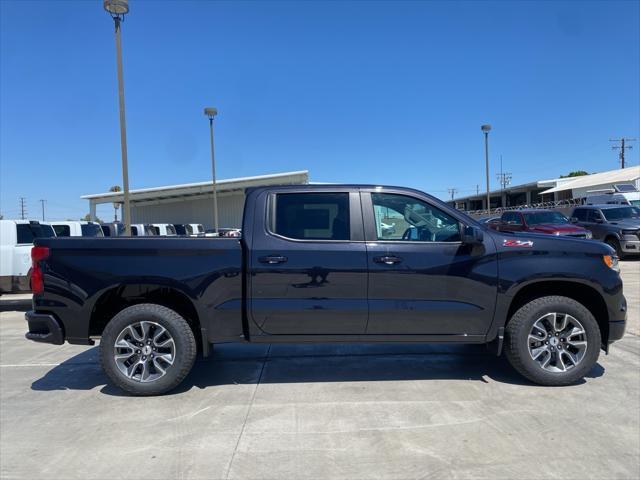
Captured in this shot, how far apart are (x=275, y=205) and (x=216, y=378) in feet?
6.49

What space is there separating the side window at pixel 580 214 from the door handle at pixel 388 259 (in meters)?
15.5

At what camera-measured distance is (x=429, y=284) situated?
428 cm

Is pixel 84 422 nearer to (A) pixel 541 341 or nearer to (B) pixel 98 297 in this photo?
(B) pixel 98 297

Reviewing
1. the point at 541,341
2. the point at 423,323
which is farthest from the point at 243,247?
the point at 541,341

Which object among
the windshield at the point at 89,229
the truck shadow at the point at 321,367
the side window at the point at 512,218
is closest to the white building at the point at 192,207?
the side window at the point at 512,218

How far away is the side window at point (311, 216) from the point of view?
437cm

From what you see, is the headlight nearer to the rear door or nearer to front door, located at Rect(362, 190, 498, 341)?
front door, located at Rect(362, 190, 498, 341)

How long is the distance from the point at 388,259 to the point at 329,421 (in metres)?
1.51

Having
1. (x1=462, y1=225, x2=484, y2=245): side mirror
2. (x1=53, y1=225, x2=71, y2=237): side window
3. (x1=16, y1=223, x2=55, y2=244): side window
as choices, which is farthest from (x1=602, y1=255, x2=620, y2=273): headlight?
(x1=53, y1=225, x2=71, y2=237): side window

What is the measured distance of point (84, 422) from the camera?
387cm

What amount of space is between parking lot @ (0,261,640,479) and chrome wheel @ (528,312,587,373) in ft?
0.85

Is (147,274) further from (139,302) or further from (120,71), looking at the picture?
(120,71)

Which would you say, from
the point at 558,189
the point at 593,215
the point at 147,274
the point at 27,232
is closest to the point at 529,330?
the point at 147,274

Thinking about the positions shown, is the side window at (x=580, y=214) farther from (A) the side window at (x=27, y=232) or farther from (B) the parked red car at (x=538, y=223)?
(A) the side window at (x=27, y=232)
